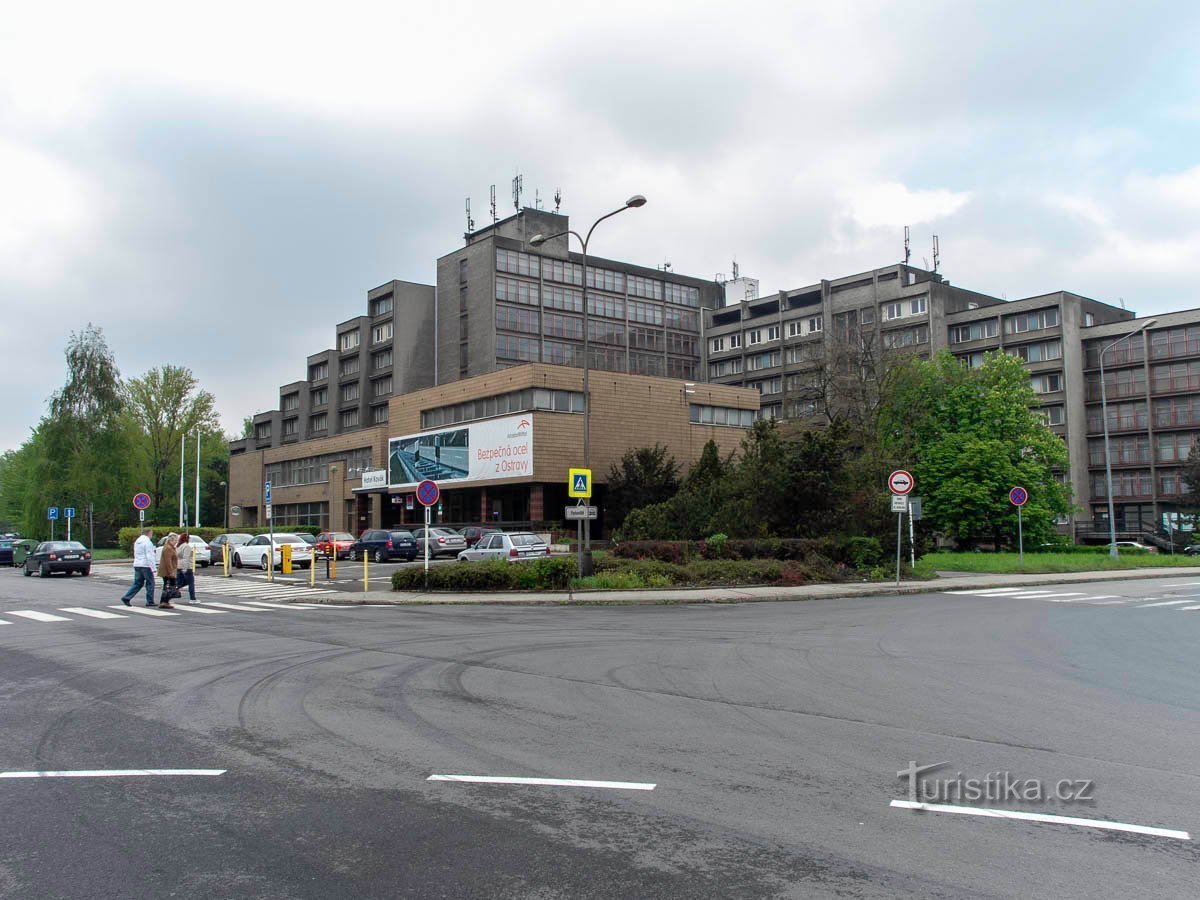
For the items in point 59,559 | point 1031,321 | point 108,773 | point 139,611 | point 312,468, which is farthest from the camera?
point 312,468

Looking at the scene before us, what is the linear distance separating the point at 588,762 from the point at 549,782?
2.01 feet

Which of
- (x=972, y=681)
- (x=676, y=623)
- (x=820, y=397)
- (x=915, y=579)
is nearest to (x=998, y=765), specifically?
(x=972, y=681)

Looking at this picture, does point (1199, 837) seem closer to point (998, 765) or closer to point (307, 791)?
point (998, 765)

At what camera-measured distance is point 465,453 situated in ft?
187

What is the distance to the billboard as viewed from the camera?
52375mm

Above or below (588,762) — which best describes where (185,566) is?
above

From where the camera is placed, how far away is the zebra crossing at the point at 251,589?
24.7m

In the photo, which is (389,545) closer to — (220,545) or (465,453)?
(220,545)

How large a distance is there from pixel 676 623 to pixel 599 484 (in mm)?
38497

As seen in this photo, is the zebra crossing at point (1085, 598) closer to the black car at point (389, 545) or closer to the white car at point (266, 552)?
the white car at point (266, 552)

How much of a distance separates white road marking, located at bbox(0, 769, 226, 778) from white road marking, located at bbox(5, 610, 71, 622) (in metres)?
13.6

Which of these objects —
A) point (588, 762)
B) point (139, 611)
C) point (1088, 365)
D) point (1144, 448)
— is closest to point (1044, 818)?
point (588, 762)

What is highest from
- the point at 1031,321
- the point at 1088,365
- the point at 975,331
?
the point at 1031,321

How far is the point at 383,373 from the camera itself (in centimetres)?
9288
